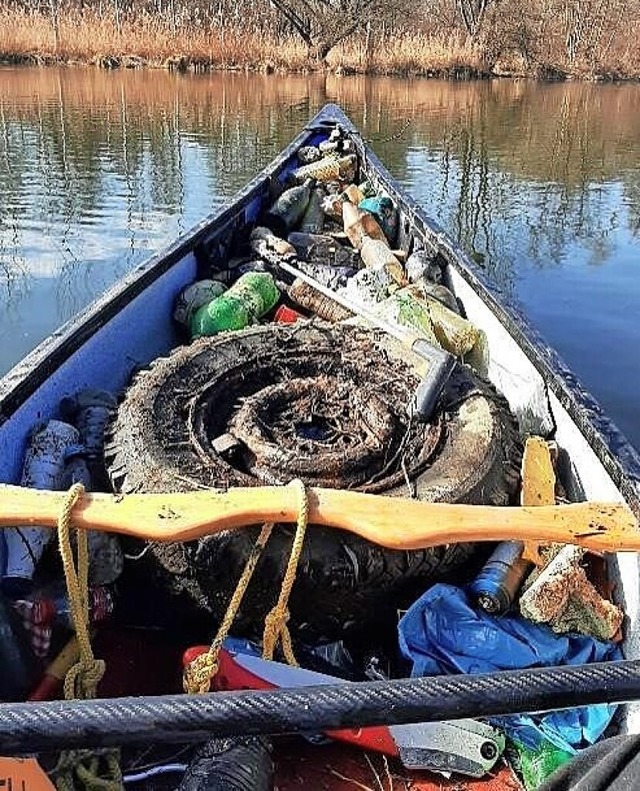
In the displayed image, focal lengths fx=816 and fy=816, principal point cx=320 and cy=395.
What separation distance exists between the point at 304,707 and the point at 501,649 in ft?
4.62

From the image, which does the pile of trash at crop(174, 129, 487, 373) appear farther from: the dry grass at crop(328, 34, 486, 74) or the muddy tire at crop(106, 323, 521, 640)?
the dry grass at crop(328, 34, 486, 74)

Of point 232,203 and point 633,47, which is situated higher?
point 633,47

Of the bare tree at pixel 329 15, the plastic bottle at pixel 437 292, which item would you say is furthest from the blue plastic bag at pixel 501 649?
the bare tree at pixel 329 15

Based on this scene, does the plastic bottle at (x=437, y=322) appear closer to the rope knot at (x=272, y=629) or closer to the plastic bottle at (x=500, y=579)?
the plastic bottle at (x=500, y=579)

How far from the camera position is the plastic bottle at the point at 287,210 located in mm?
6484

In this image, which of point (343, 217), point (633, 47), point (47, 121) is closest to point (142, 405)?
point (343, 217)

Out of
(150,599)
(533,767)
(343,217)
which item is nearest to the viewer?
(533,767)

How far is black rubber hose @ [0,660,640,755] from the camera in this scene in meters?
1.05

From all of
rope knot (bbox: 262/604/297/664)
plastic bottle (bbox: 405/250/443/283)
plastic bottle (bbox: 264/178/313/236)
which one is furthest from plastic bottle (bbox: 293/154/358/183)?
rope knot (bbox: 262/604/297/664)

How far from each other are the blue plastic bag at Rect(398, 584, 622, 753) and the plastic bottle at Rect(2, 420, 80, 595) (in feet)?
3.68

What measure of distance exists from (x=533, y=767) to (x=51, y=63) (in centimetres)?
2652

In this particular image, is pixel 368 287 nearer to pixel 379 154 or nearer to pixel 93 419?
pixel 93 419

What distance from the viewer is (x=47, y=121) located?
1645cm

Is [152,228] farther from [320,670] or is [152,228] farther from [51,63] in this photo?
[51,63]
